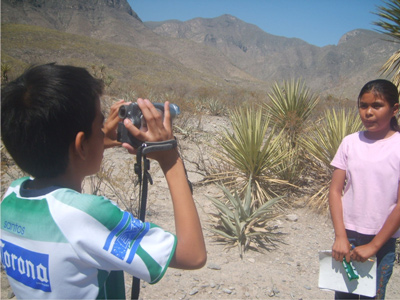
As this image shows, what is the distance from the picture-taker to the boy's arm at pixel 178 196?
0.85 meters

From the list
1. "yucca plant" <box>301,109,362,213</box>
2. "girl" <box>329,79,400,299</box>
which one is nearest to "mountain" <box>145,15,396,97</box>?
"yucca plant" <box>301,109,362,213</box>

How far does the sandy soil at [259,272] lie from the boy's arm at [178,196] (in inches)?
72.7

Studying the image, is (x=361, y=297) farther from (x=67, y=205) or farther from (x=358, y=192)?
(x=67, y=205)

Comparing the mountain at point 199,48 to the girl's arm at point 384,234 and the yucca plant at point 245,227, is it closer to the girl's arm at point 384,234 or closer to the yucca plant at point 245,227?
the yucca plant at point 245,227

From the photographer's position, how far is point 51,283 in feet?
2.56

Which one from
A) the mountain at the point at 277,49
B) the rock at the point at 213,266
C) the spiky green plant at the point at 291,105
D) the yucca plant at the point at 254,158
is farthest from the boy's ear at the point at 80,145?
the mountain at the point at 277,49

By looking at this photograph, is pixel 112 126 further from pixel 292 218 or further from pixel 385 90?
pixel 292 218

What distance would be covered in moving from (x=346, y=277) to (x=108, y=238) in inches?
54.4

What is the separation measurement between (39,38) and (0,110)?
4300 cm

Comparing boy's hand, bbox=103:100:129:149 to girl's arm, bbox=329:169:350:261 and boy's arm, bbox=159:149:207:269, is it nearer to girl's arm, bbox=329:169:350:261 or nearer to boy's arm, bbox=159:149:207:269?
boy's arm, bbox=159:149:207:269

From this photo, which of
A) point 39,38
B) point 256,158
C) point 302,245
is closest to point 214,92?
point 256,158

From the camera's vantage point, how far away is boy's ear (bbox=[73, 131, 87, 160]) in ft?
2.78

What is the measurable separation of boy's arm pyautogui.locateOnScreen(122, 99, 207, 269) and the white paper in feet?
3.52


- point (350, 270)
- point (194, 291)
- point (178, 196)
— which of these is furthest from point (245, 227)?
point (178, 196)
